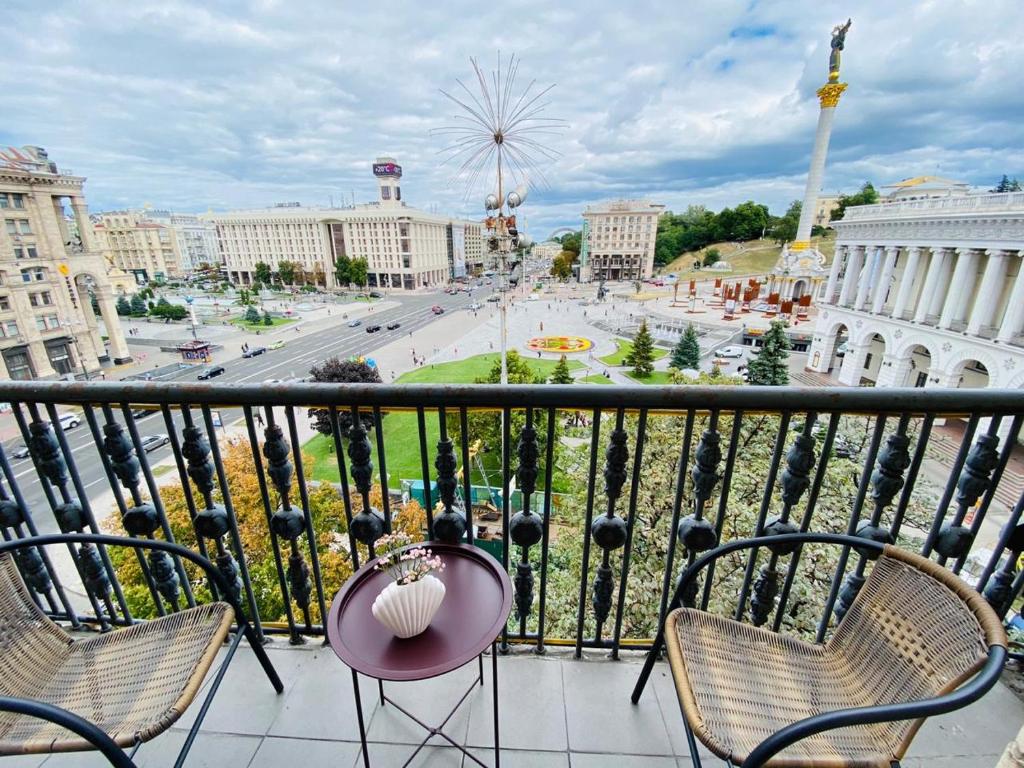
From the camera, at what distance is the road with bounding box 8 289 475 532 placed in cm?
1538

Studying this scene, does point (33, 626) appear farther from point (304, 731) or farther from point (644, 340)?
point (644, 340)

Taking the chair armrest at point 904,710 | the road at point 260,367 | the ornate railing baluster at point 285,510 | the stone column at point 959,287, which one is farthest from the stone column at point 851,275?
the ornate railing baluster at point 285,510

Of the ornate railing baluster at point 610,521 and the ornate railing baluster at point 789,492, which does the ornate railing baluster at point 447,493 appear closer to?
the ornate railing baluster at point 610,521

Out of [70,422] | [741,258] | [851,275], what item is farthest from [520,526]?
[741,258]

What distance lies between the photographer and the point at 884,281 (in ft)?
81.8

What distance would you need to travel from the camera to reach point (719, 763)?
1.67 meters

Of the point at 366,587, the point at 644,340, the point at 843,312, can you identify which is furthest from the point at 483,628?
the point at 843,312

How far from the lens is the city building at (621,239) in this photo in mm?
76062

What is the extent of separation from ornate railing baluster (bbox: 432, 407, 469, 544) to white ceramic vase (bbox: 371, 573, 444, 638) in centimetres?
40

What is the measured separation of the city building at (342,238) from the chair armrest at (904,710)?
7638cm

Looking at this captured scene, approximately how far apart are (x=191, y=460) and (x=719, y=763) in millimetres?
2322

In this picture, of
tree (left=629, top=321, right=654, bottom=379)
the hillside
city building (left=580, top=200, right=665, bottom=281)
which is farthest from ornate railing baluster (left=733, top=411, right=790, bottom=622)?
the hillside

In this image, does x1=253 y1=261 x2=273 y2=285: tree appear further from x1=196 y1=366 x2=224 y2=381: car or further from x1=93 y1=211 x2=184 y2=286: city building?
x1=196 y1=366 x2=224 y2=381: car

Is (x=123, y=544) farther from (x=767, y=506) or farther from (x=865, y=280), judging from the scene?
(x=865, y=280)
